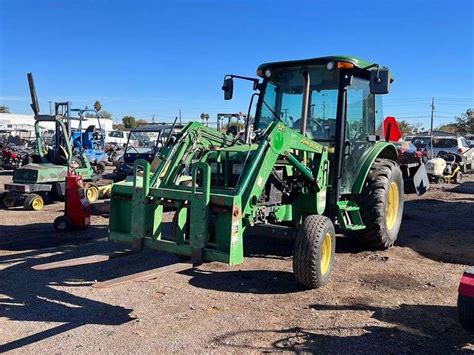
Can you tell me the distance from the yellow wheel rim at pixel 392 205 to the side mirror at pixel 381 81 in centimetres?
222

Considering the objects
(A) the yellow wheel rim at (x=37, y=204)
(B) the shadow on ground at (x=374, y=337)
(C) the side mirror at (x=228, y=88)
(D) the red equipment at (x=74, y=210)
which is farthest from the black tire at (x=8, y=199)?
(B) the shadow on ground at (x=374, y=337)

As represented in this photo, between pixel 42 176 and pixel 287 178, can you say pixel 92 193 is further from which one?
pixel 287 178

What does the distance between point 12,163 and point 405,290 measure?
2163cm

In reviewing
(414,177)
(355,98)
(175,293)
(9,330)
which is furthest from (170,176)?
(414,177)

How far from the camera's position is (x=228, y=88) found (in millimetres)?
6734

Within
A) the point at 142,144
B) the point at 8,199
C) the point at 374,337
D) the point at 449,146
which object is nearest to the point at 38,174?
the point at 8,199

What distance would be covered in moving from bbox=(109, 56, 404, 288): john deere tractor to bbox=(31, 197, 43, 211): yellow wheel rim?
6.55m

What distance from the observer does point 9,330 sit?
414 centimetres

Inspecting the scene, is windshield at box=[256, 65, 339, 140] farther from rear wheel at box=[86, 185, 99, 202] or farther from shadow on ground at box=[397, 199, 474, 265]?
rear wheel at box=[86, 185, 99, 202]

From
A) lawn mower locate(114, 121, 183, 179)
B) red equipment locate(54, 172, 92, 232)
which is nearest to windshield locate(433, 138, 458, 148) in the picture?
lawn mower locate(114, 121, 183, 179)

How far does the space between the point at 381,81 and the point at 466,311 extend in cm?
276

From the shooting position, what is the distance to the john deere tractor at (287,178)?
471 centimetres

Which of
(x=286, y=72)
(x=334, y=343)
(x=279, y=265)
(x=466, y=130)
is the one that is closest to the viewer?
(x=334, y=343)

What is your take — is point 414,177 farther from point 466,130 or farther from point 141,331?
point 466,130
